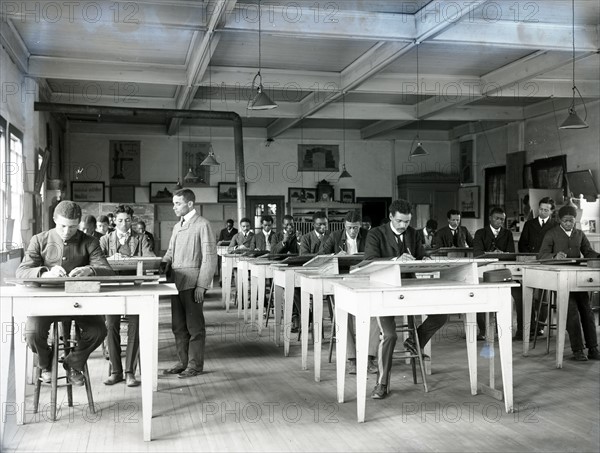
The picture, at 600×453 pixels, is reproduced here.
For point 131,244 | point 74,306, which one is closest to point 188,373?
point 74,306

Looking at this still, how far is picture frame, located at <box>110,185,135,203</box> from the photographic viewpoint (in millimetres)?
18016

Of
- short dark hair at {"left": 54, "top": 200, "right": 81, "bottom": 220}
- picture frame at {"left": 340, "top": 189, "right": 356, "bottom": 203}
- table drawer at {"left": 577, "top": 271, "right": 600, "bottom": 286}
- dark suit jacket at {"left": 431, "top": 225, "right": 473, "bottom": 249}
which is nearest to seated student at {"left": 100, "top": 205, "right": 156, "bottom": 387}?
short dark hair at {"left": 54, "top": 200, "right": 81, "bottom": 220}

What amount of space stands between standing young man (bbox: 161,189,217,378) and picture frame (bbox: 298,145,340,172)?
537 inches

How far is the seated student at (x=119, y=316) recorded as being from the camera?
221 inches

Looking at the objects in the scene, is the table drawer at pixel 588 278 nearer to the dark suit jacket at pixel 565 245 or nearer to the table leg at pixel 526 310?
the table leg at pixel 526 310

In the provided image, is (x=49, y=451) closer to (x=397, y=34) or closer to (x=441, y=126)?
(x=397, y=34)

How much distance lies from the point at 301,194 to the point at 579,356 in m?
13.2

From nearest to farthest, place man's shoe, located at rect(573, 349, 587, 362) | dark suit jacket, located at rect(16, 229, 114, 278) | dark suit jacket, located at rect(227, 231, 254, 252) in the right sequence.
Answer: dark suit jacket, located at rect(16, 229, 114, 278)
man's shoe, located at rect(573, 349, 587, 362)
dark suit jacket, located at rect(227, 231, 254, 252)

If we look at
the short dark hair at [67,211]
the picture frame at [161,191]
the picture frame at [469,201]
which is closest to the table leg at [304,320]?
the short dark hair at [67,211]

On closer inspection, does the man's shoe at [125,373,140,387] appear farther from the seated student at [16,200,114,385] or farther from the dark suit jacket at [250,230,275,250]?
the dark suit jacket at [250,230,275,250]

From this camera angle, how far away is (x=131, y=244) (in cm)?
774

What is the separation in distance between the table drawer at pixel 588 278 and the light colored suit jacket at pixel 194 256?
3391 mm

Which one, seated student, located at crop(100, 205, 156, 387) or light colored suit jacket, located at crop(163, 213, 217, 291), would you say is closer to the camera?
seated student, located at crop(100, 205, 156, 387)

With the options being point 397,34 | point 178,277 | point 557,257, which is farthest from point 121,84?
point 557,257
